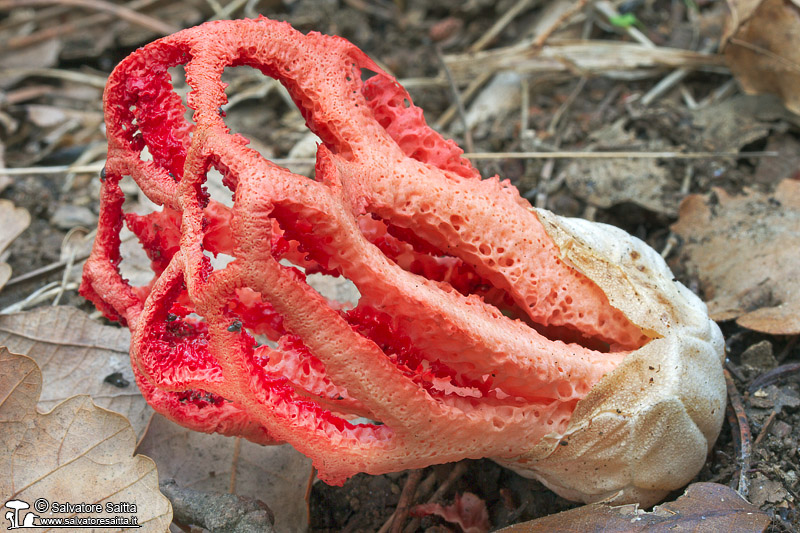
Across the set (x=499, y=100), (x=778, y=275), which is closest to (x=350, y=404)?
(x=778, y=275)

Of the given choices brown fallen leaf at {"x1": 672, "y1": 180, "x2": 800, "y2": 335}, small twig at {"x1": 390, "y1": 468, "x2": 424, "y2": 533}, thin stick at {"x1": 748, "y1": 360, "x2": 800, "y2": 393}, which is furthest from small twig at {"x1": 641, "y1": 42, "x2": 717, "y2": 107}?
small twig at {"x1": 390, "y1": 468, "x2": 424, "y2": 533}

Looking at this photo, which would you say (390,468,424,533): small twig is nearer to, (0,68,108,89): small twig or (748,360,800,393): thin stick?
(748,360,800,393): thin stick

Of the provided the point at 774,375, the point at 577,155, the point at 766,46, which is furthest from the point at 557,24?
the point at 774,375

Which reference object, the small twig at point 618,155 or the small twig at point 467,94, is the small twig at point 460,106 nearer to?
the small twig at point 467,94

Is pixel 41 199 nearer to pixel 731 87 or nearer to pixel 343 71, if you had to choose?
pixel 343 71

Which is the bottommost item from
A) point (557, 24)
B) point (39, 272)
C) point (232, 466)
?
point (39, 272)

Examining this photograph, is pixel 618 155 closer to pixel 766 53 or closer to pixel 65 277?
pixel 766 53
